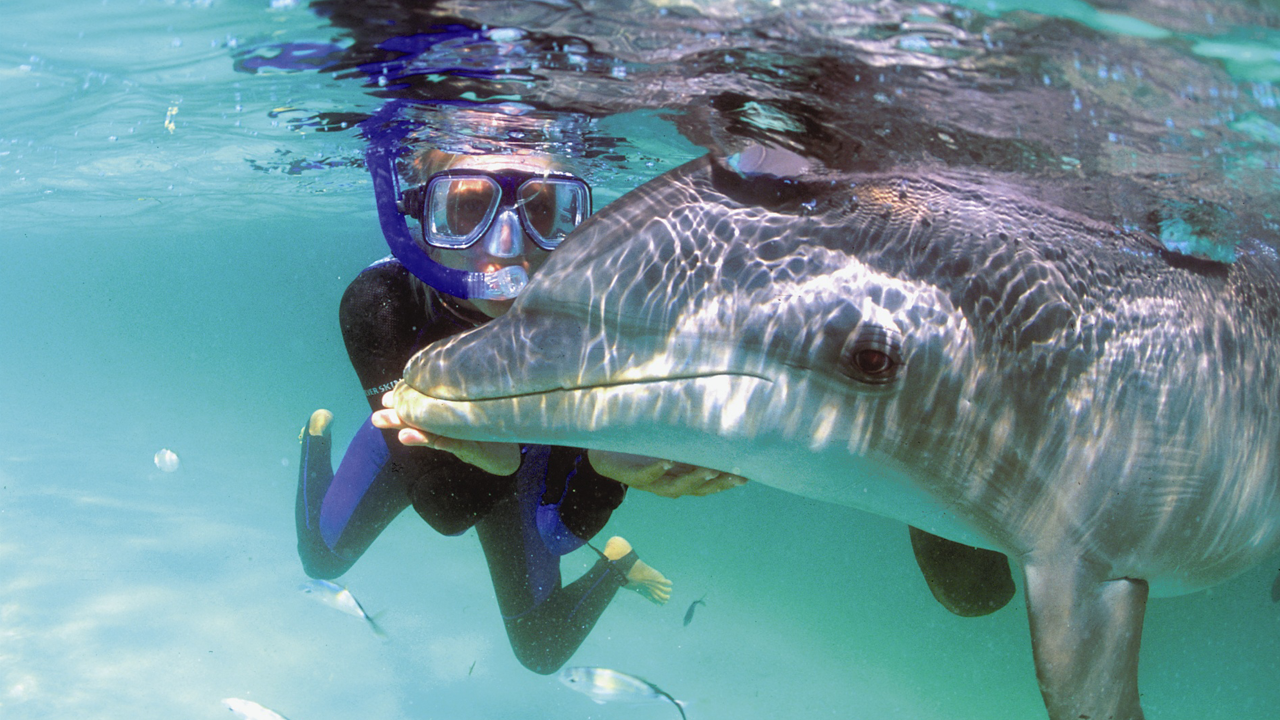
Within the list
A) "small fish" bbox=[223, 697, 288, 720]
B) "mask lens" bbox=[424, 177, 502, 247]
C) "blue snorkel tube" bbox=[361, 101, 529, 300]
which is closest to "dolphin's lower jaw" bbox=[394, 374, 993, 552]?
"blue snorkel tube" bbox=[361, 101, 529, 300]

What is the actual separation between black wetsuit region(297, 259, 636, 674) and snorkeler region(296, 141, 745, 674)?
1cm

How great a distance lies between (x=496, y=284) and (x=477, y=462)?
5.96ft

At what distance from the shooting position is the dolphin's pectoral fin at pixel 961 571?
13.1ft

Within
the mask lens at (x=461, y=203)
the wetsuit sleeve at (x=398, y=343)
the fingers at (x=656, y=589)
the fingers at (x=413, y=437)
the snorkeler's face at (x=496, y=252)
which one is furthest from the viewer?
the fingers at (x=656, y=589)

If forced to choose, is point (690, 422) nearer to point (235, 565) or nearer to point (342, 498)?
point (342, 498)

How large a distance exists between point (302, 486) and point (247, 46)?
442cm

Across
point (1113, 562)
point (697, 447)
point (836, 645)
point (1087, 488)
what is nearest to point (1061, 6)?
point (1087, 488)

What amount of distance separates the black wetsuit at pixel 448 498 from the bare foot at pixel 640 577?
0.40ft

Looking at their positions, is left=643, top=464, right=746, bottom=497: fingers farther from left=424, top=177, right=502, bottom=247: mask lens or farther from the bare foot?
the bare foot

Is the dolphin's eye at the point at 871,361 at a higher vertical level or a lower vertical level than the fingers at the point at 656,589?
higher

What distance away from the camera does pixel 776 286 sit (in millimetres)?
2361

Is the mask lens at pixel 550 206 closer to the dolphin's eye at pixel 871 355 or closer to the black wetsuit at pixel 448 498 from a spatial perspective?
the black wetsuit at pixel 448 498

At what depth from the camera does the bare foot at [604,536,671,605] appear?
758 cm

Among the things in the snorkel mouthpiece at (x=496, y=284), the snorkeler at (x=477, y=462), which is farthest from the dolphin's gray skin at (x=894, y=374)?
the snorkel mouthpiece at (x=496, y=284)
